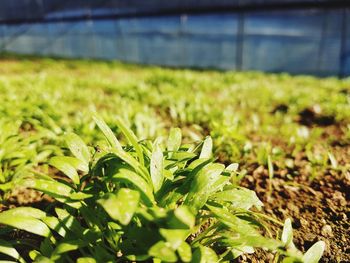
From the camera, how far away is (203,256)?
1404mm

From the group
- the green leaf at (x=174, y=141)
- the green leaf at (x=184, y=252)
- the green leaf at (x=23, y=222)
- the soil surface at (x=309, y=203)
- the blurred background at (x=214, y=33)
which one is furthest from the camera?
the blurred background at (x=214, y=33)

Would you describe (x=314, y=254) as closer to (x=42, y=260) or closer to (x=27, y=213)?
(x=42, y=260)

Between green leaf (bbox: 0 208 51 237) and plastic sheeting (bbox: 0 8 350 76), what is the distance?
13383mm

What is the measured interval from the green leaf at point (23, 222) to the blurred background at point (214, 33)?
42.6 feet

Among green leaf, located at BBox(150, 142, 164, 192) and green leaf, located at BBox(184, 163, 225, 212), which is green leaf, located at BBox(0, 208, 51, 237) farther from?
green leaf, located at BBox(184, 163, 225, 212)

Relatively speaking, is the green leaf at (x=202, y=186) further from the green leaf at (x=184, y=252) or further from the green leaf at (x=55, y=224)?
the green leaf at (x=55, y=224)

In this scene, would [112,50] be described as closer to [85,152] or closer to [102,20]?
[102,20]

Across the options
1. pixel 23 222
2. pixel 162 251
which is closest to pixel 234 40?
pixel 23 222

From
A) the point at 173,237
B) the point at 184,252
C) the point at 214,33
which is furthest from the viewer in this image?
the point at 214,33

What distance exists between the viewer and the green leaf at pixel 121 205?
116 cm

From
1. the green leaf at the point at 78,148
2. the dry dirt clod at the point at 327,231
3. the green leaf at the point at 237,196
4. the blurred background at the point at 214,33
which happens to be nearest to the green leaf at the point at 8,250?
the green leaf at the point at 78,148

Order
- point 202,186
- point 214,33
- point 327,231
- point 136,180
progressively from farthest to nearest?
1. point 214,33
2. point 327,231
3. point 202,186
4. point 136,180

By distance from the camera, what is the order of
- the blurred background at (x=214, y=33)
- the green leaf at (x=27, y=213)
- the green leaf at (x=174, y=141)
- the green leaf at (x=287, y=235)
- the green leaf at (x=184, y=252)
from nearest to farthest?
the green leaf at (x=184, y=252) < the green leaf at (x=27, y=213) < the green leaf at (x=287, y=235) < the green leaf at (x=174, y=141) < the blurred background at (x=214, y=33)

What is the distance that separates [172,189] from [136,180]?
0.25 meters
